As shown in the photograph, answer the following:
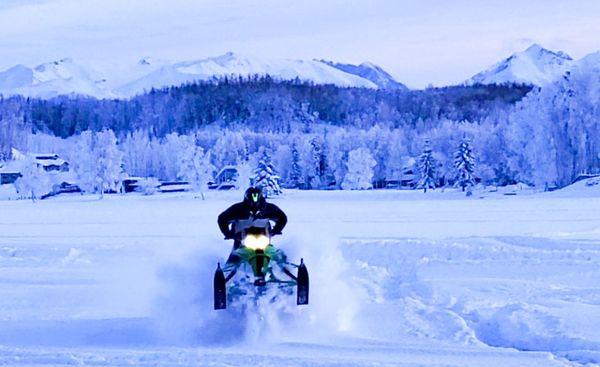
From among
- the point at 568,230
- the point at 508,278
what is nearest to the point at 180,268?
the point at 508,278

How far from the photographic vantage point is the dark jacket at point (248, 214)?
9375mm

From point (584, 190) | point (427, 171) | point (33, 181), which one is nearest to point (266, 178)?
point (427, 171)

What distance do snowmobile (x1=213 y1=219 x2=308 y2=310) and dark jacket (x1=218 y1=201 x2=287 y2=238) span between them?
11.2 inches

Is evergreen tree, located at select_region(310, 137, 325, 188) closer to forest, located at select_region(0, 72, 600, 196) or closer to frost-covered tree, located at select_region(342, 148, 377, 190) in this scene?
forest, located at select_region(0, 72, 600, 196)

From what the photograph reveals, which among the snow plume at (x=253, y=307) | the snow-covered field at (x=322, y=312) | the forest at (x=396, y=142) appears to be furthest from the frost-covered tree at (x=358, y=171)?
the snow plume at (x=253, y=307)

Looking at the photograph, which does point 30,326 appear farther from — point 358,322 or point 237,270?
point 358,322

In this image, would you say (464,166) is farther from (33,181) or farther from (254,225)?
(254,225)

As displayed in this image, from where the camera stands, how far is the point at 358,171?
354ft

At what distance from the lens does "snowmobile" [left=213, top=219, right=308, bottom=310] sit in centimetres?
870

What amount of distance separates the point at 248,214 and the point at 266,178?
68.3 metres

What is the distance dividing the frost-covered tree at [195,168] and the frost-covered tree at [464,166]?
28.2 metres

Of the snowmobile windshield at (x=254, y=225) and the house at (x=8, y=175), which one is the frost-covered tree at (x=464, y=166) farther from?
the house at (x=8, y=175)

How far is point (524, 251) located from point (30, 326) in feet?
37.7

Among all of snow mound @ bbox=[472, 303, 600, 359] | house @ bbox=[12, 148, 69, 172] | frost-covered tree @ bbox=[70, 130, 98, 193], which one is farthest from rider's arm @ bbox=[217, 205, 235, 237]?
house @ bbox=[12, 148, 69, 172]
